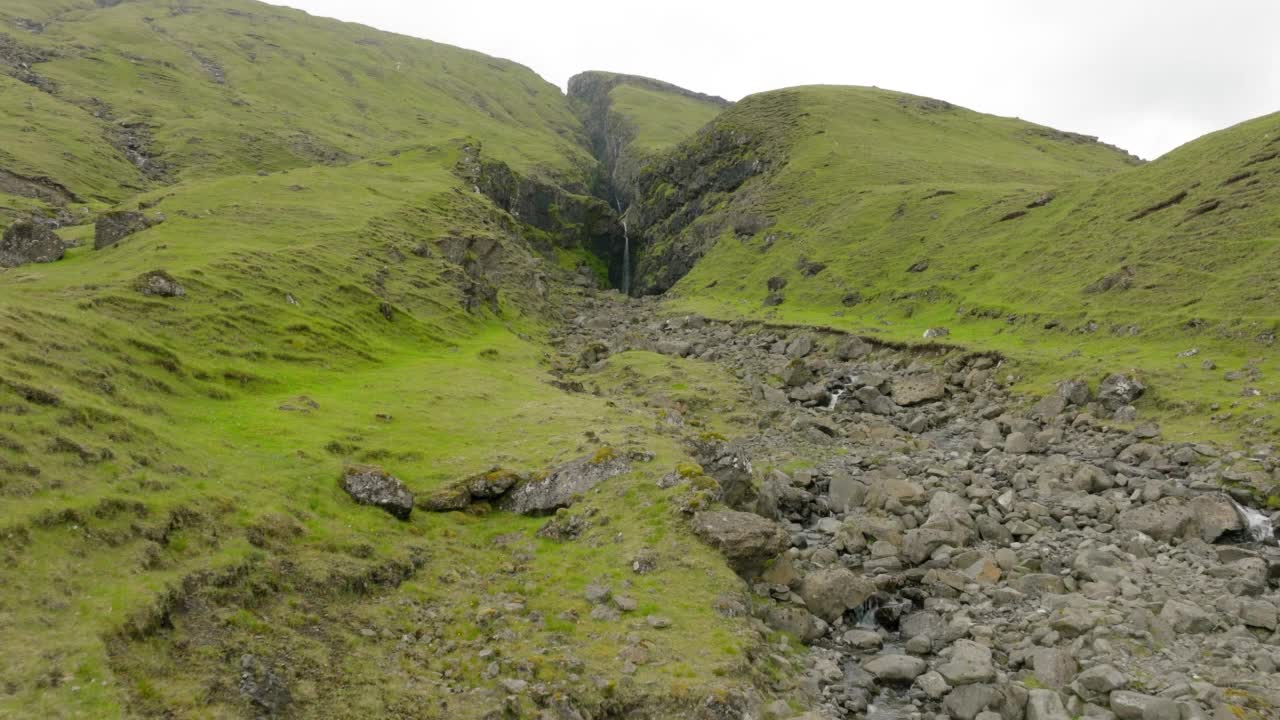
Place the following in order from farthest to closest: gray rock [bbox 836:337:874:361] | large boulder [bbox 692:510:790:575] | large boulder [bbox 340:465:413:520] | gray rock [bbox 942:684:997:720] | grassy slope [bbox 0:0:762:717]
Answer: gray rock [bbox 836:337:874:361] → large boulder [bbox 340:465:413:520] → large boulder [bbox 692:510:790:575] → gray rock [bbox 942:684:997:720] → grassy slope [bbox 0:0:762:717]

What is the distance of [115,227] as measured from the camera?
5794 cm

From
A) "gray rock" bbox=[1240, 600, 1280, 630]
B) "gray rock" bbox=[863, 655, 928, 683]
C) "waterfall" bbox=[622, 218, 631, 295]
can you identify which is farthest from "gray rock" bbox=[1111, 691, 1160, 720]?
"waterfall" bbox=[622, 218, 631, 295]

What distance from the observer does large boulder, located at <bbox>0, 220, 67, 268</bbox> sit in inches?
2002

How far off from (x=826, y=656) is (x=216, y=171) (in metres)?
129

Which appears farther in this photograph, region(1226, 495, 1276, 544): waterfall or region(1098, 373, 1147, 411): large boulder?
region(1098, 373, 1147, 411): large boulder

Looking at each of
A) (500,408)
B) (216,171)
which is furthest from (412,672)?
(216,171)

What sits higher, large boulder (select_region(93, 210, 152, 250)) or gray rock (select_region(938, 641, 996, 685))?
large boulder (select_region(93, 210, 152, 250))

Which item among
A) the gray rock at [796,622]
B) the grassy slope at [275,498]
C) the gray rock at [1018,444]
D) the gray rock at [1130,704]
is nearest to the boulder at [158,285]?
the grassy slope at [275,498]

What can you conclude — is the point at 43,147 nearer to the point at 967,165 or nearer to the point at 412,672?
the point at 412,672

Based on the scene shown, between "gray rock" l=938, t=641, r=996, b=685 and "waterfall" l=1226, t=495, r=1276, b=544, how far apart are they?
15.1 m

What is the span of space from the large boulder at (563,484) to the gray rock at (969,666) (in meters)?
13.7

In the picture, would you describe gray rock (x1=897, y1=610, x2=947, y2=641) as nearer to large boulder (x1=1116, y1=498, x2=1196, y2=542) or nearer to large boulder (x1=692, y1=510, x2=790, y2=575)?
large boulder (x1=692, y1=510, x2=790, y2=575)

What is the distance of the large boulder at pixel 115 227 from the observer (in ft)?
187

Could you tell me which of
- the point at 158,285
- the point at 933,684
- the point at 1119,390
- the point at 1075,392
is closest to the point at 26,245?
the point at 158,285
